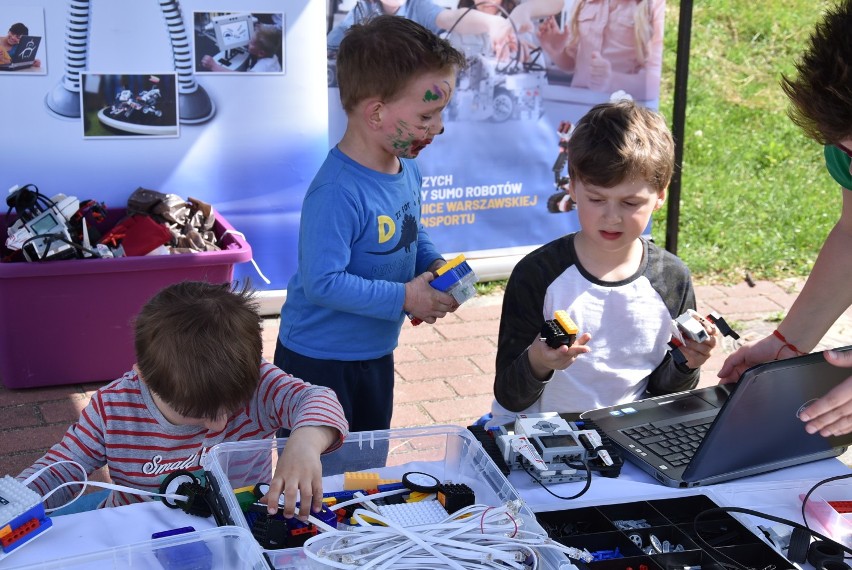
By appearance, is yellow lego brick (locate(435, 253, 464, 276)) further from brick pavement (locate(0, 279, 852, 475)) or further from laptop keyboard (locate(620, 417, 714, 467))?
brick pavement (locate(0, 279, 852, 475))

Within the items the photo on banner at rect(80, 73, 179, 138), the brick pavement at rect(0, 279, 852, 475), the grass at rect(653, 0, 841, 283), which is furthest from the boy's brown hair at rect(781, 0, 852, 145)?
the grass at rect(653, 0, 841, 283)

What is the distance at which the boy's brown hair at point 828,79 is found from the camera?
5.45 ft

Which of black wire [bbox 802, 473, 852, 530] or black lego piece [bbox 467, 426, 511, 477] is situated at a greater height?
black lego piece [bbox 467, 426, 511, 477]

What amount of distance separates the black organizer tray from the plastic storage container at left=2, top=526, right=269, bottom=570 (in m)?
0.53

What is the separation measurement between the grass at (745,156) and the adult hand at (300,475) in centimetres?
382

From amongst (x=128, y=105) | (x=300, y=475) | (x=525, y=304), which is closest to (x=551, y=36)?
(x=128, y=105)

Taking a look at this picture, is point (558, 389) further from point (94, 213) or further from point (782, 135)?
point (782, 135)

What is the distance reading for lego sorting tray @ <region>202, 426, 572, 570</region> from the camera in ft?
5.56

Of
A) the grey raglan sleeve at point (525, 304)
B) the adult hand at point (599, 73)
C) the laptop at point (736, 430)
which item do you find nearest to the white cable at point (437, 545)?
the laptop at point (736, 430)

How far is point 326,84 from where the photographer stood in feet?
13.5

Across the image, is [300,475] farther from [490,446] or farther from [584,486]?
[584,486]

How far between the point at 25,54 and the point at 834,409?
3.14m

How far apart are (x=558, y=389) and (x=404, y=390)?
1.57 metres

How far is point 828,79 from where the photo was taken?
5.54 ft
